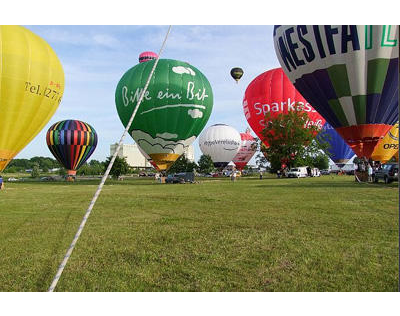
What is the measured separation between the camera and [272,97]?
123 feet

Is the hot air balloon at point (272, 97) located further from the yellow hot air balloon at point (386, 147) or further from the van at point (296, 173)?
the yellow hot air balloon at point (386, 147)

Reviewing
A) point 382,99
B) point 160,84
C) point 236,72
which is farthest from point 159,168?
point 236,72

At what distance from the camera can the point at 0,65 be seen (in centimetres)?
1789

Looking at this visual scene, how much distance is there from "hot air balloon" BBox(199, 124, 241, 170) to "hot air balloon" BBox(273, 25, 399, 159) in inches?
1776

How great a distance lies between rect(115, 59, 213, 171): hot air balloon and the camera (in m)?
27.3

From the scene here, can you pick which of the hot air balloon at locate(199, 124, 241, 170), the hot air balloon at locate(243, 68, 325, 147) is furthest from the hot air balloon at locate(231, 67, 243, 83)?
the hot air balloon at locate(243, 68, 325, 147)

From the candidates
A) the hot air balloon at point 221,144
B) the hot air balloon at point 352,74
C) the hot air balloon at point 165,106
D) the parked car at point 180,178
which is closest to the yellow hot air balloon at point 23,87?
the hot air balloon at point 165,106

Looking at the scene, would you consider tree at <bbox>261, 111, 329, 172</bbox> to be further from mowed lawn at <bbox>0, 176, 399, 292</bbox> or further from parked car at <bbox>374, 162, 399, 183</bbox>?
mowed lawn at <bbox>0, 176, 399, 292</bbox>

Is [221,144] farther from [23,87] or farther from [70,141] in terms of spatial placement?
[23,87]

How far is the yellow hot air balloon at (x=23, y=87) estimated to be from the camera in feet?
59.7

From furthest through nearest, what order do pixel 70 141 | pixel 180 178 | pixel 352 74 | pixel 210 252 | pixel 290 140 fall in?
pixel 70 141 < pixel 290 140 < pixel 180 178 < pixel 352 74 < pixel 210 252

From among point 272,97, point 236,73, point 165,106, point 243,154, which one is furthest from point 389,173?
point 243,154

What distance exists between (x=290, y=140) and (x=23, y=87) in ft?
104
